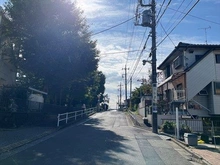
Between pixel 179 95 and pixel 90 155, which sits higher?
pixel 179 95

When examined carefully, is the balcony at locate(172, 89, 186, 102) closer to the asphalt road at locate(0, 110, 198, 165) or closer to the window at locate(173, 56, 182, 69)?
the window at locate(173, 56, 182, 69)

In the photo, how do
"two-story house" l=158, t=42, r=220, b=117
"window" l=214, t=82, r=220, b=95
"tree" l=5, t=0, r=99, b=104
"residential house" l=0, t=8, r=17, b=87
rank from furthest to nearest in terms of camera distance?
"two-story house" l=158, t=42, r=220, b=117, "window" l=214, t=82, r=220, b=95, "residential house" l=0, t=8, r=17, b=87, "tree" l=5, t=0, r=99, b=104

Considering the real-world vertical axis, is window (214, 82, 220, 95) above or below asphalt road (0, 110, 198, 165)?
above

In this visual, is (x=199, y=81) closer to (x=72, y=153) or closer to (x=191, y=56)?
(x=191, y=56)

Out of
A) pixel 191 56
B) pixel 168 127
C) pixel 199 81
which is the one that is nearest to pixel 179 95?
pixel 199 81

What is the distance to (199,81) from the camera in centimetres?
2195

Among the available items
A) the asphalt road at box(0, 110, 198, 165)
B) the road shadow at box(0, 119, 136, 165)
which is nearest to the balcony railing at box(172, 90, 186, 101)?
the asphalt road at box(0, 110, 198, 165)

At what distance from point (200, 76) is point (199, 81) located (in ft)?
1.57

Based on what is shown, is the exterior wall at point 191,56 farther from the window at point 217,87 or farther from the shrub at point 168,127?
the shrub at point 168,127

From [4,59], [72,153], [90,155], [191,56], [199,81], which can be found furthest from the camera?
[191,56]

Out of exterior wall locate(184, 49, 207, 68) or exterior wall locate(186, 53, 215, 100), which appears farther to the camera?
exterior wall locate(184, 49, 207, 68)

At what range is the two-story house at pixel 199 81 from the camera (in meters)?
21.6

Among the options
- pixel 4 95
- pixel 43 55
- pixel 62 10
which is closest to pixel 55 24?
pixel 62 10

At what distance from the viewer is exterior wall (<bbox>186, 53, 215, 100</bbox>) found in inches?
861
